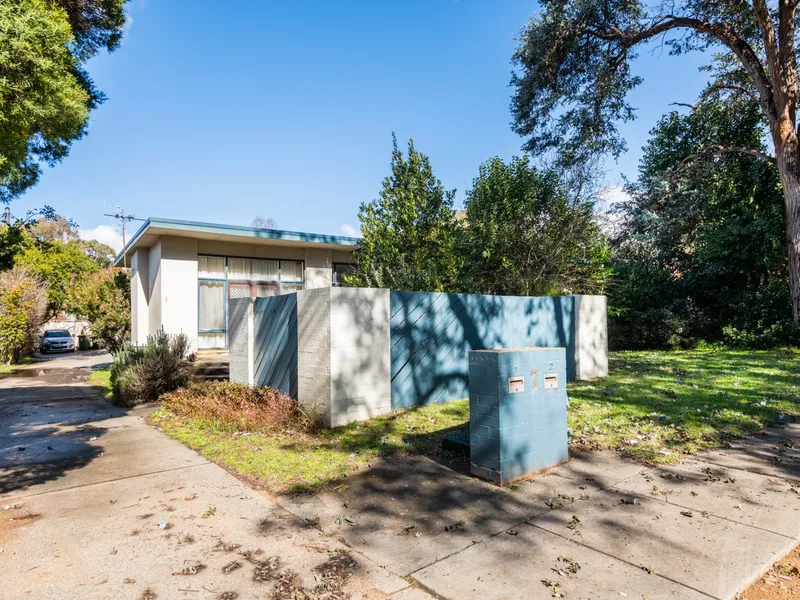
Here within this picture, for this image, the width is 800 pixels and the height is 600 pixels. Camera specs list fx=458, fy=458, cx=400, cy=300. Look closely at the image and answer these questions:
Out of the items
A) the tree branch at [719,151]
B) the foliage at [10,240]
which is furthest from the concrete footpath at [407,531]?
the tree branch at [719,151]

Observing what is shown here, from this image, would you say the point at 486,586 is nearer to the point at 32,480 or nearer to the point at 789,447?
the point at 789,447

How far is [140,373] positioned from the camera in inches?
365

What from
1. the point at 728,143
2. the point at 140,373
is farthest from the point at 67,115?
the point at 728,143

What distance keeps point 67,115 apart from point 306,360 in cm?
409

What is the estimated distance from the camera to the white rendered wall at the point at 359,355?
249 inches

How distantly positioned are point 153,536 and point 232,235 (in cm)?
1069

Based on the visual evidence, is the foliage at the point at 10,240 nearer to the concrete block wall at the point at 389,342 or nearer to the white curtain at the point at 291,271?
the concrete block wall at the point at 389,342

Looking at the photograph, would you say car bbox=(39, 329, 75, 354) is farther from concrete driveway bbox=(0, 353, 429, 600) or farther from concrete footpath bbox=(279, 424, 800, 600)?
concrete footpath bbox=(279, 424, 800, 600)

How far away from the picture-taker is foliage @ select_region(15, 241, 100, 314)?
3184 centimetres

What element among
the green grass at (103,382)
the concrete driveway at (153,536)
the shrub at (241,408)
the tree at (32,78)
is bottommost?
the green grass at (103,382)

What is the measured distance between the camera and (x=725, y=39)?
1334cm

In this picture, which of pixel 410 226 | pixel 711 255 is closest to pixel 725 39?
pixel 711 255

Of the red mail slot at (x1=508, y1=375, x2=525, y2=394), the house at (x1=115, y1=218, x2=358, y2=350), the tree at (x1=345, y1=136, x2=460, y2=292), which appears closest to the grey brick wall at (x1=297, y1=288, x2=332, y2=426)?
the red mail slot at (x1=508, y1=375, x2=525, y2=394)

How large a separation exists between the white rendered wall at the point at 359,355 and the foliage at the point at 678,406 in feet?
9.01
